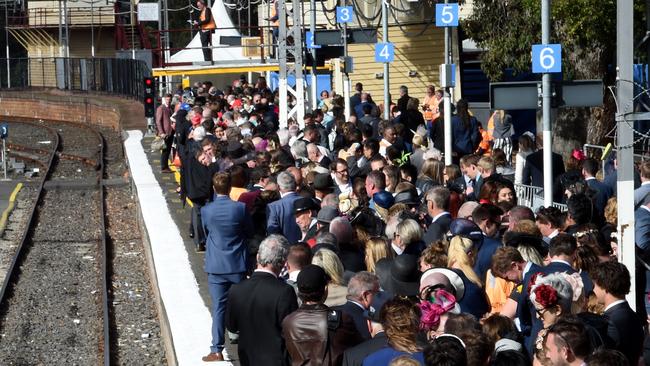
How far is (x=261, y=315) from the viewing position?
950 cm

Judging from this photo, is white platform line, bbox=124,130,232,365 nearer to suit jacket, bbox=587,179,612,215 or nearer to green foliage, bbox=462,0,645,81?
suit jacket, bbox=587,179,612,215

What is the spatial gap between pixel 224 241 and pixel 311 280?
3413 mm

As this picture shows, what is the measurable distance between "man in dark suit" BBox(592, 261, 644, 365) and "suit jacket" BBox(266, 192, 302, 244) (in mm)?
4970

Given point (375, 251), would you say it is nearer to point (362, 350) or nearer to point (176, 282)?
point (362, 350)

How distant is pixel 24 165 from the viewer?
3628 cm

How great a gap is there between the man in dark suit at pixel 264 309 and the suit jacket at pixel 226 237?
241cm

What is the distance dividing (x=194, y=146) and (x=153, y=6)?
33239mm

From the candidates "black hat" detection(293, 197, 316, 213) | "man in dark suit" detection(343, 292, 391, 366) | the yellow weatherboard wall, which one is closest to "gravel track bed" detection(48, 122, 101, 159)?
the yellow weatherboard wall

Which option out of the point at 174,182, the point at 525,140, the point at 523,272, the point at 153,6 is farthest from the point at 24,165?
the point at 523,272

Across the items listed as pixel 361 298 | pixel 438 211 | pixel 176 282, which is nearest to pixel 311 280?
pixel 361 298

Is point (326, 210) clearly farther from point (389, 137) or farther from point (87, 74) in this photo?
point (87, 74)

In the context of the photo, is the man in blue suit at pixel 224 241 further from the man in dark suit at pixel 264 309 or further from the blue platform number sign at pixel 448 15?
the blue platform number sign at pixel 448 15

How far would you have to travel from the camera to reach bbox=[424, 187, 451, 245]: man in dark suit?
38.6ft

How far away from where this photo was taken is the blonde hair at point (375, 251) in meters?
10.4
